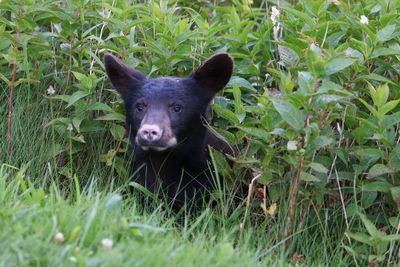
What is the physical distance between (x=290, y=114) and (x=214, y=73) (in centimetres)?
113

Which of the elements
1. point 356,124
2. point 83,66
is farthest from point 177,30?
point 356,124

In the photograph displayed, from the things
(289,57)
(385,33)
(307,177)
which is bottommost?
(307,177)

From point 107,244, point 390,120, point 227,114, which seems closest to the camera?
point 107,244

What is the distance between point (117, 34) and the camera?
6.77 m

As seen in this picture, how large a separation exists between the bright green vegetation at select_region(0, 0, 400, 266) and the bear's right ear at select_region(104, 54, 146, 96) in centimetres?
12

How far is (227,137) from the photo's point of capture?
638cm

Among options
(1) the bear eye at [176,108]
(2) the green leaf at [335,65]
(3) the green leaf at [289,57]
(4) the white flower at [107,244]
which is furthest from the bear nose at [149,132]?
(4) the white flower at [107,244]

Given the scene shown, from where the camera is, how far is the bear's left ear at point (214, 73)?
639 centimetres

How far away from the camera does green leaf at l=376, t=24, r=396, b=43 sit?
6156 mm

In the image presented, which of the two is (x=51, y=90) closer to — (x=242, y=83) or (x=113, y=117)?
(x=113, y=117)

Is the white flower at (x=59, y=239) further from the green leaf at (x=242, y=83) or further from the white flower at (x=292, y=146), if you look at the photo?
the green leaf at (x=242, y=83)

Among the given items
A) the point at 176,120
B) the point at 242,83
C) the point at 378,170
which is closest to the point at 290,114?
the point at 378,170

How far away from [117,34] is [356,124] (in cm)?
195

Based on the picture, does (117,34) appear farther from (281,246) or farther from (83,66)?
(281,246)
